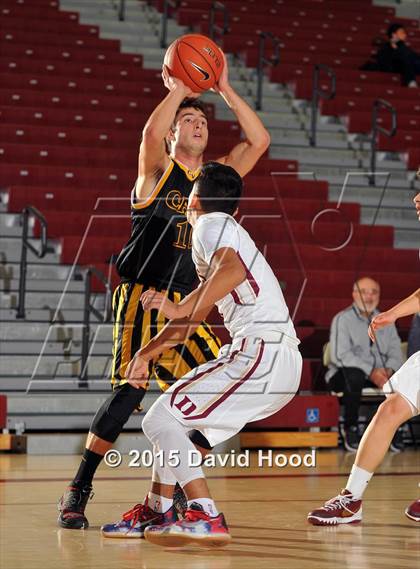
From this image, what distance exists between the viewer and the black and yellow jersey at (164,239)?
189 inches

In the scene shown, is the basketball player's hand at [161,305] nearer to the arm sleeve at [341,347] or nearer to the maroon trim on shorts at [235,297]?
the maroon trim on shorts at [235,297]

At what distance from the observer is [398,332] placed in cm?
992

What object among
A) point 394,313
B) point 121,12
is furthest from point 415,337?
point 121,12

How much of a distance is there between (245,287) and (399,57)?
11236 millimetres

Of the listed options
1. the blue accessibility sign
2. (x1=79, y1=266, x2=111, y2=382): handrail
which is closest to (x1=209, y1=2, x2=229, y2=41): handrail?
(x1=79, y1=266, x2=111, y2=382): handrail

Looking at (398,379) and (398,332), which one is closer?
(398,379)

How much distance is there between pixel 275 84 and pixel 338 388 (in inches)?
255

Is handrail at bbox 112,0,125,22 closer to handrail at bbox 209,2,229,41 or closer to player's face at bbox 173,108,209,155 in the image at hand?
handrail at bbox 209,2,229,41

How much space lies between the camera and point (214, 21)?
49.6ft

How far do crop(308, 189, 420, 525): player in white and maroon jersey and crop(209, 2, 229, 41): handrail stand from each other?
31.9 ft

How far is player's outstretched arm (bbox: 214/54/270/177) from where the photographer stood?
192 inches

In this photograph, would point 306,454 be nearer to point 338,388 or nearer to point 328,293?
point 338,388

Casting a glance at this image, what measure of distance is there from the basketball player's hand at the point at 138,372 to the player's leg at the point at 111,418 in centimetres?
13

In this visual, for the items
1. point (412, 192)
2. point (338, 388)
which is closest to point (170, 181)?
point (338, 388)
